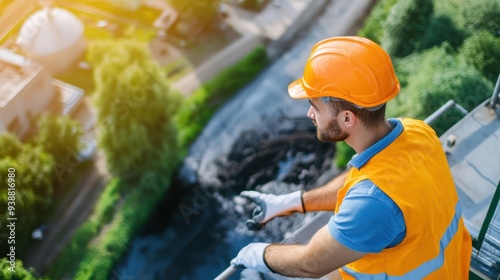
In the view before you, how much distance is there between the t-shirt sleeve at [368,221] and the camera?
415 cm

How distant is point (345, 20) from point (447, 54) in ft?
33.8

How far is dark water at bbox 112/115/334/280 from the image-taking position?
17141mm

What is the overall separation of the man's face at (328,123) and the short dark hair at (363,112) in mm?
61

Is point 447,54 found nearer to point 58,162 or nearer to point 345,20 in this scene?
point 345,20

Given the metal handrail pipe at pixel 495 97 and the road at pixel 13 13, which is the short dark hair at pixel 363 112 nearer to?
the metal handrail pipe at pixel 495 97

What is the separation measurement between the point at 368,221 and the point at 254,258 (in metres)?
1.49

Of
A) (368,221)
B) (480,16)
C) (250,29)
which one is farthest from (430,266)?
(250,29)

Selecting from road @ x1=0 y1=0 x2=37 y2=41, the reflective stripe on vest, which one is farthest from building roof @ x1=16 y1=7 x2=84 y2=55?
the reflective stripe on vest

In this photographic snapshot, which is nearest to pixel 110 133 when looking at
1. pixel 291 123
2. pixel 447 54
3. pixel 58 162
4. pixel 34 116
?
pixel 58 162

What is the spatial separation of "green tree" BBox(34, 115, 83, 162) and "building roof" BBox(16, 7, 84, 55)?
4605 mm

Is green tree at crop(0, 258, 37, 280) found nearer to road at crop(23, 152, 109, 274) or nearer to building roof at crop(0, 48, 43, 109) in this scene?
road at crop(23, 152, 109, 274)

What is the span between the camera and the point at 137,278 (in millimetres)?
16625

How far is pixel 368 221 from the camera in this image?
163 inches

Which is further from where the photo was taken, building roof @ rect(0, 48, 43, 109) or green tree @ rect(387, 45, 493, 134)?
building roof @ rect(0, 48, 43, 109)
